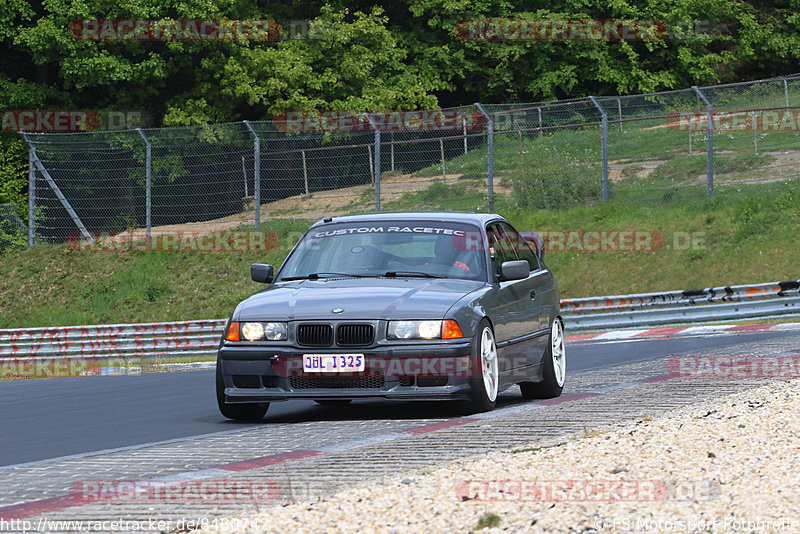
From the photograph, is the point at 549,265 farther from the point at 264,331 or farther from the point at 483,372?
the point at 264,331

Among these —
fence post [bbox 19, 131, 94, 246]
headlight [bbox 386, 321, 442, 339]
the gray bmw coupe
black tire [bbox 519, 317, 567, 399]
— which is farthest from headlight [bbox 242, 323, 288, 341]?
fence post [bbox 19, 131, 94, 246]

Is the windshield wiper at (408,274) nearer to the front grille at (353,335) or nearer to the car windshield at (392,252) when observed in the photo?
the car windshield at (392,252)

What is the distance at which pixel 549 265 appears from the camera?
30297mm

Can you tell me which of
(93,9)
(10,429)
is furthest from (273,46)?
(10,429)

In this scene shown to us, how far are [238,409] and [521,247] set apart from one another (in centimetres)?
332

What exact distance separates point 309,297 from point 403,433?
1.70 m

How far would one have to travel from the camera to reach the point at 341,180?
32.9 m

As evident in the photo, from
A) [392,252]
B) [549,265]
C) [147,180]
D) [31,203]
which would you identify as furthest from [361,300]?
[31,203]

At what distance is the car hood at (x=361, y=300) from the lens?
31.8 ft

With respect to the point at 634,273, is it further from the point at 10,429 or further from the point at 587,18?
the point at 587,18

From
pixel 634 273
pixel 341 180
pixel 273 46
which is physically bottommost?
pixel 634 273

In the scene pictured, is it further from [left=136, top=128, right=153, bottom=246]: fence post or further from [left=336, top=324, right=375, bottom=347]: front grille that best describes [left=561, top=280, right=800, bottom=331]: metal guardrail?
[left=336, top=324, right=375, bottom=347]: front grille

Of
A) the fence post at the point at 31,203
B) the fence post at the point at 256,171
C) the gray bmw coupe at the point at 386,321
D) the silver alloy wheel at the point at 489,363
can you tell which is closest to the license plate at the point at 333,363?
the gray bmw coupe at the point at 386,321

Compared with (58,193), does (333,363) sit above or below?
above
